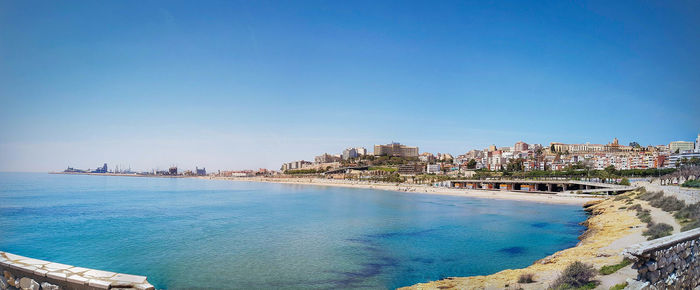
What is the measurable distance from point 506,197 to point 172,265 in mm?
50798

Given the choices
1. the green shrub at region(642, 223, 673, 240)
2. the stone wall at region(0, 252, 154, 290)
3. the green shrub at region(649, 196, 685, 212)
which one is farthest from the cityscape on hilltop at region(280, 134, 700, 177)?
the stone wall at region(0, 252, 154, 290)

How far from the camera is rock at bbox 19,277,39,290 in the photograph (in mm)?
5411

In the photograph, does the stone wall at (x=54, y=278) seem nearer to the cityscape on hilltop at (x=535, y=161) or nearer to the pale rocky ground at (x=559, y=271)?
the pale rocky ground at (x=559, y=271)

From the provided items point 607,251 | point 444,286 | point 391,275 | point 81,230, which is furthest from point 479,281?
point 81,230

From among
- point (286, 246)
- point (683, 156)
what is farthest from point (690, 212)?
point (683, 156)

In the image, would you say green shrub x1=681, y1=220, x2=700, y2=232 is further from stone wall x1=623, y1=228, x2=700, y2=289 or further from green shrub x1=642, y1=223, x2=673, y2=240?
stone wall x1=623, y1=228, x2=700, y2=289

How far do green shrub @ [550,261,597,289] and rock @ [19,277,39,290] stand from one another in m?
9.77

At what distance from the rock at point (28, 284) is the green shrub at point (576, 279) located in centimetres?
977

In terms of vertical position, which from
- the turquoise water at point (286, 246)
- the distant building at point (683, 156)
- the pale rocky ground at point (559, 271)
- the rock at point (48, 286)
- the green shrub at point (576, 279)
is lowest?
the turquoise water at point (286, 246)

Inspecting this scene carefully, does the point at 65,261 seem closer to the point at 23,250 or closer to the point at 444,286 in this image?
the point at 23,250

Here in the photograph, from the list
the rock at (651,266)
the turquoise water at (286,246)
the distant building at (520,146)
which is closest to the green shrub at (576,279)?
the rock at (651,266)

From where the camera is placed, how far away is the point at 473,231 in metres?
23.3

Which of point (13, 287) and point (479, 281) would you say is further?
point (479, 281)

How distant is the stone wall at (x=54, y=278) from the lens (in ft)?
16.9
